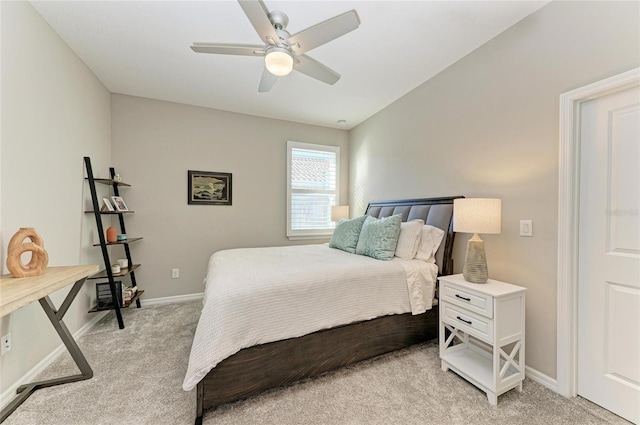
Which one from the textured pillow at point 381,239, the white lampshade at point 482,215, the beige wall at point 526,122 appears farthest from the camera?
the textured pillow at point 381,239

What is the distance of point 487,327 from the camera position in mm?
1665

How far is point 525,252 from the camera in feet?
6.26

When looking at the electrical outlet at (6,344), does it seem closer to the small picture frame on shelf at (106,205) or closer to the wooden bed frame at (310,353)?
the wooden bed frame at (310,353)

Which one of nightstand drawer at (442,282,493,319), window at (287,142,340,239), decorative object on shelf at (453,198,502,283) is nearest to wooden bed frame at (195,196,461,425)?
nightstand drawer at (442,282,493,319)

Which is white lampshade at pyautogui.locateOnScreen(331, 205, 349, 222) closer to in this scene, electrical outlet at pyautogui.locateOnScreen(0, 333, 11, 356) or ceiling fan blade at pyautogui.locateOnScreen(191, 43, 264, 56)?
ceiling fan blade at pyautogui.locateOnScreen(191, 43, 264, 56)

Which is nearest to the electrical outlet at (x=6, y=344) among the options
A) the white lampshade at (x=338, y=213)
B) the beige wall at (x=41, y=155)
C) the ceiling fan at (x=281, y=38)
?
the beige wall at (x=41, y=155)

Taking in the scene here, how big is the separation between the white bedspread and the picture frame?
1.46m

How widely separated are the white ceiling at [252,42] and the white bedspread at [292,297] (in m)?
1.90

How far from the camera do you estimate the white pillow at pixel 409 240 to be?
2.36 m

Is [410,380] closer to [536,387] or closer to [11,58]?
[536,387]

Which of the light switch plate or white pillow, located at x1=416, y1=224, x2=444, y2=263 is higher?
the light switch plate

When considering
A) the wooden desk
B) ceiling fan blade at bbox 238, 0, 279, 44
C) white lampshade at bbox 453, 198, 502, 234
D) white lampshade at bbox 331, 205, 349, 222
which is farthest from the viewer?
white lampshade at bbox 331, 205, 349, 222

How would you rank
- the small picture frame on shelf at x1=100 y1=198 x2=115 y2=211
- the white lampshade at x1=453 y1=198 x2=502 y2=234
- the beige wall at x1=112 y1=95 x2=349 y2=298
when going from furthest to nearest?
the beige wall at x1=112 y1=95 x2=349 y2=298 < the small picture frame on shelf at x1=100 y1=198 x2=115 y2=211 < the white lampshade at x1=453 y1=198 x2=502 y2=234

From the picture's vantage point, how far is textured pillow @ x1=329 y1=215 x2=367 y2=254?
2.81 m
